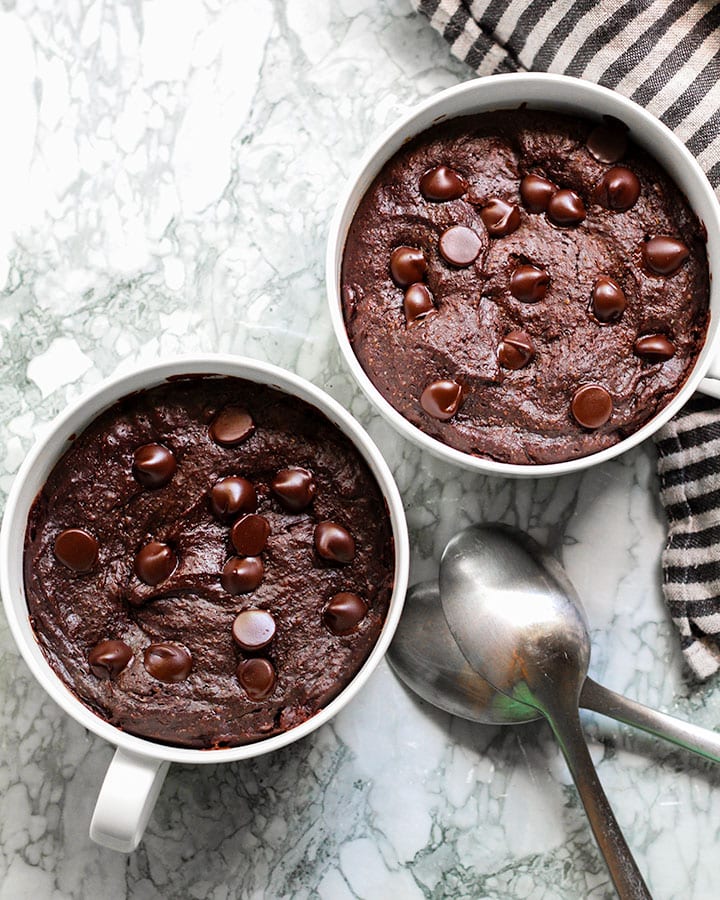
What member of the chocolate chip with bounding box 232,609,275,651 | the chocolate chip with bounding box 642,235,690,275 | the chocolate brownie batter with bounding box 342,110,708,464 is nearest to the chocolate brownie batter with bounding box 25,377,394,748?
the chocolate chip with bounding box 232,609,275,651

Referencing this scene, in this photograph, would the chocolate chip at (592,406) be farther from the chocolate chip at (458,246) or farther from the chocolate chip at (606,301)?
the chocolate chip at (458,246)

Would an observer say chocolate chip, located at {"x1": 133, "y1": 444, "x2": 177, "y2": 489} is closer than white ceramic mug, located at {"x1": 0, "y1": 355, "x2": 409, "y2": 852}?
No

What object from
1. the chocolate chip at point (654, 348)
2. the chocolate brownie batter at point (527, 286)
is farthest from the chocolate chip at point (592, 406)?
the chocolate chip at point (654, 348)

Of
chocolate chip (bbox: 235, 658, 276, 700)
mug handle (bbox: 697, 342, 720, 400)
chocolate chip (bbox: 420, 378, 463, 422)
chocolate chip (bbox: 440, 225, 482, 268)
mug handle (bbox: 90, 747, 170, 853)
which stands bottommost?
mug handle (bbox: 90, 747, 170, 853)

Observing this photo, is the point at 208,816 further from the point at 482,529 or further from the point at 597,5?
the point at 597,5

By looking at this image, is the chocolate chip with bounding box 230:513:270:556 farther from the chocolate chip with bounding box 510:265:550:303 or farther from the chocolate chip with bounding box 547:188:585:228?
the chocolate chip with bounding box 547:188:585:228
